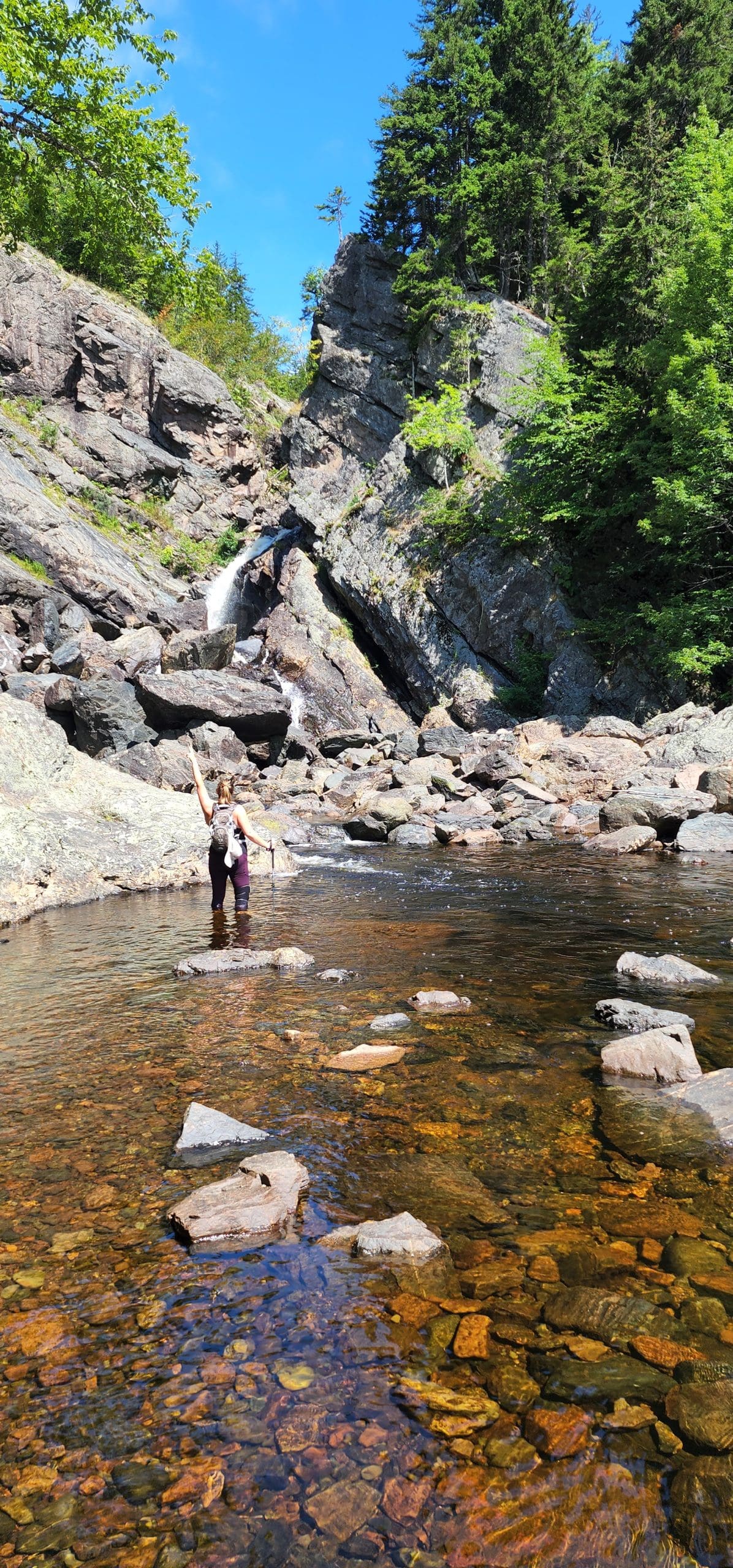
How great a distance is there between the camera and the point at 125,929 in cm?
1040

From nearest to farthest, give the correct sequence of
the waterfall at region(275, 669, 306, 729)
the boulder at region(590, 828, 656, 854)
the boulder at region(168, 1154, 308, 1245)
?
1. the boulder at region(168, 1154, 308, 1245)
2. the boulder at region(590, 828, 656, 854)
3. the waterfall at region(275, 669, 306, 729)

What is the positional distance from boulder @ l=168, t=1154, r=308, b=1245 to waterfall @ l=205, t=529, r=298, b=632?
1462 inches

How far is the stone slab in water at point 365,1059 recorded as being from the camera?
5539 mm

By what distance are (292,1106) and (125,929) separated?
20.0ft

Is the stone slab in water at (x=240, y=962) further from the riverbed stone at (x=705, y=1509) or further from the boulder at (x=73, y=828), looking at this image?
the riverbed stone at (x=705, y=1509)

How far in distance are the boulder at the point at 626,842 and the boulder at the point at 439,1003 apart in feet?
29.6

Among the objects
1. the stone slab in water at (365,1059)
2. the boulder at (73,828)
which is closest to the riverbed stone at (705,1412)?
the stone slab in water at (365,1059)

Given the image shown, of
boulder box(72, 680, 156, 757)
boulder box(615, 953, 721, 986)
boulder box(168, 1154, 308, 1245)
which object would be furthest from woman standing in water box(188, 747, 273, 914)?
boulder box(72, 680, 156, 757)

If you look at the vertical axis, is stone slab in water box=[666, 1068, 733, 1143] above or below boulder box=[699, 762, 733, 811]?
below

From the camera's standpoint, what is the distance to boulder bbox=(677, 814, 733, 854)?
14.2 m

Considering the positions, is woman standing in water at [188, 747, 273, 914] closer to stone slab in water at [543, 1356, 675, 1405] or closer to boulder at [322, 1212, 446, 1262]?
boulder at [322, 1212, 446, 1262]

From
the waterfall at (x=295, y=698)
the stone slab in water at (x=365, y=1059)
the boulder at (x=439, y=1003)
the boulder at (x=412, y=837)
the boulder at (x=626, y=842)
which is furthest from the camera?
the waterfall at (x=295, y=698)

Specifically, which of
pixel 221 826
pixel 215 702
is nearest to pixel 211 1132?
pixel 221 826

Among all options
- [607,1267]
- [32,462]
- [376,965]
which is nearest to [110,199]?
[376,965]
